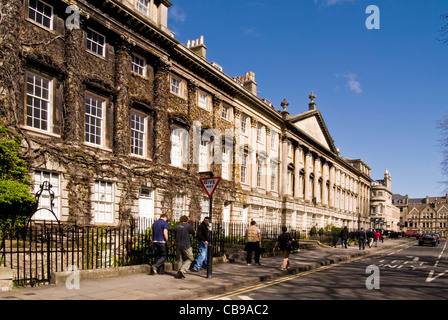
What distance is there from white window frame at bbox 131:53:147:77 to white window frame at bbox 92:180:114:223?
6310mm

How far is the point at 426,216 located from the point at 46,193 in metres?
154

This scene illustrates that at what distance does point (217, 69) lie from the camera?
27781mm

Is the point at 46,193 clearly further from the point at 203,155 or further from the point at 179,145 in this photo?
the point at 203,155

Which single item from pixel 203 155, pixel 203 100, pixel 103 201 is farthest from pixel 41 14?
pixel 203 155

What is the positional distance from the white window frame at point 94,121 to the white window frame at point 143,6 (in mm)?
6000

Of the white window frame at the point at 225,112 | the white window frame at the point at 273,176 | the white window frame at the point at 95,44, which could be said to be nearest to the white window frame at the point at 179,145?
the white window frame at the point at 225,112

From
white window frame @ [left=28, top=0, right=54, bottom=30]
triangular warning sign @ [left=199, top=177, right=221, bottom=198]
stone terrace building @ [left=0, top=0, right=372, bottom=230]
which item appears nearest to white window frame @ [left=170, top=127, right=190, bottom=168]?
stone terrace building @ [left=0, top=0, right=372, bottom=230]

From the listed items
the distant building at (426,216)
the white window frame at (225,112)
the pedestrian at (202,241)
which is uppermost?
the white window frame at (225,112)

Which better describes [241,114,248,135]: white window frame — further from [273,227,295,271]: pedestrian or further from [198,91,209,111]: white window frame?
[273,227,295,271]: pedestrian

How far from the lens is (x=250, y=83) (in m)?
34.8

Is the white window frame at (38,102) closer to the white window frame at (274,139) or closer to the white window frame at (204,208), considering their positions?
the white window frame at (204,208)

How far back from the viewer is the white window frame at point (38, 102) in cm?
1534

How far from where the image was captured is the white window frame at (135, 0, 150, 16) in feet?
69.8
